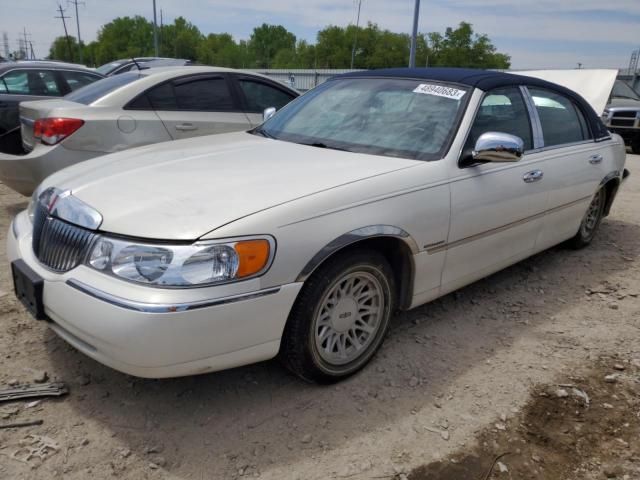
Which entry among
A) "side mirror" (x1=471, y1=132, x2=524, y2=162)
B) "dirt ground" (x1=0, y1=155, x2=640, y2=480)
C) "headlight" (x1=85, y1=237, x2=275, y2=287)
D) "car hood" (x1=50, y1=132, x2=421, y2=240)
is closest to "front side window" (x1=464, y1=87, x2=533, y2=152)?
"side mirror" (x1=471, y1=132, x2=524, y2=162)

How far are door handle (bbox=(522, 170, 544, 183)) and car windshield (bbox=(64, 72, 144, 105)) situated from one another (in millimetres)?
3793

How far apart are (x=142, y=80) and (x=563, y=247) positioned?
14.4 ft

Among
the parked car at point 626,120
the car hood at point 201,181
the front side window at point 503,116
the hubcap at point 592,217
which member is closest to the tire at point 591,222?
the hubcap at point 592,217

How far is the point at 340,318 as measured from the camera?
2707mm

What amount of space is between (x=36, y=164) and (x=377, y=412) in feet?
12.6

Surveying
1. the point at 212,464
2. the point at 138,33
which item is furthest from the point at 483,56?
the point at 212,464

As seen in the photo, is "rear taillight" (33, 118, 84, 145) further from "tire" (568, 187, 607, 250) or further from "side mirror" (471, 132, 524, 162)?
"tire" (568, 187, 607, 250)

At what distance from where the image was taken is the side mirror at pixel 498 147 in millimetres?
3002

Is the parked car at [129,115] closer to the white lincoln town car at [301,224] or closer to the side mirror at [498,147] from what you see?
the white lincoln town car at [301,224]

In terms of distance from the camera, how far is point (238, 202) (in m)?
2.36

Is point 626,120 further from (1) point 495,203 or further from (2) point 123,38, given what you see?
(2) point 123,38

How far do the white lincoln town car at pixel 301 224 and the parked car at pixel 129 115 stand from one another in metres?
1.68

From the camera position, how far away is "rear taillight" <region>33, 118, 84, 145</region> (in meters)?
4.71

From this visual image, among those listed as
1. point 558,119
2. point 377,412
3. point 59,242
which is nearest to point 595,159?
point 558,119
